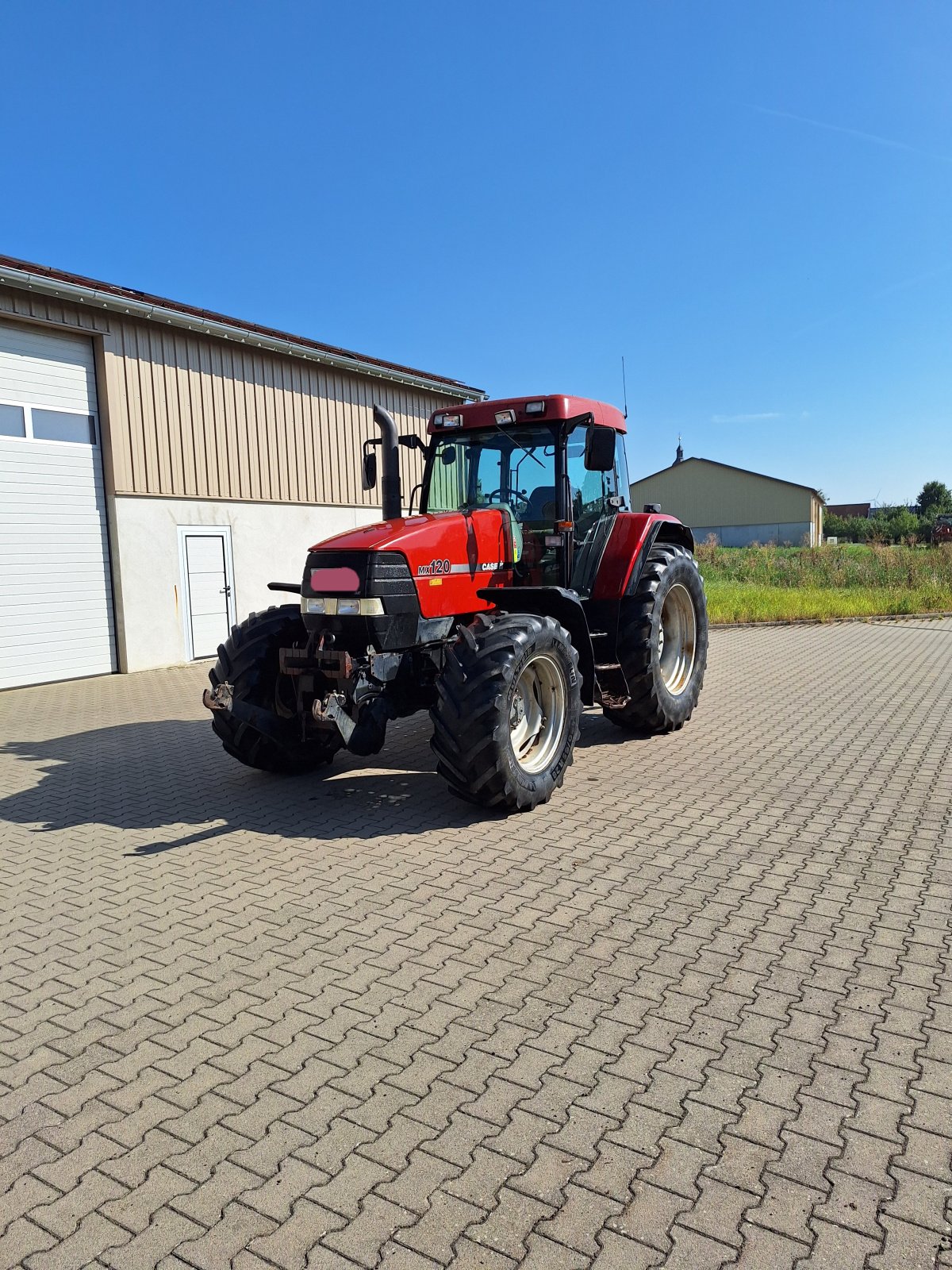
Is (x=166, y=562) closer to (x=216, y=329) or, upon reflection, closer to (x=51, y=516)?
(x=51, y=516)

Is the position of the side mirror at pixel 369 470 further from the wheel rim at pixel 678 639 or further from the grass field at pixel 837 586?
the grass field at pixel 837 586

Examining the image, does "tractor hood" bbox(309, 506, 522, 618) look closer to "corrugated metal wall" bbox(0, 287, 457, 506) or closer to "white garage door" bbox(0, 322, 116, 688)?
"white garage door" bbox(0, 322, 116, 688)

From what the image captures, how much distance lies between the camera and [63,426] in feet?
37.2

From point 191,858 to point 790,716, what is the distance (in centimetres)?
560

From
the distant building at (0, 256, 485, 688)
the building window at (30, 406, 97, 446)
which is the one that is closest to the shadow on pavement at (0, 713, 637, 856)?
the distant building at (0, 256, 485, 688)

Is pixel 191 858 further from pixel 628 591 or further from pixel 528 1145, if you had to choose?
pixel 628 591

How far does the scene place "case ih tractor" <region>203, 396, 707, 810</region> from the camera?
520 cm

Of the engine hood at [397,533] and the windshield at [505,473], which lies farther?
the windshield at [505,473]

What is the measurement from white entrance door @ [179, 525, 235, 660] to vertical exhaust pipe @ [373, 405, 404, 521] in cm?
675

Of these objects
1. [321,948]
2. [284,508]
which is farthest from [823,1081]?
[284,508]

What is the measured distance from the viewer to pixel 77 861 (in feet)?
16.1

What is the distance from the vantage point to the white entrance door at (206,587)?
12.7m

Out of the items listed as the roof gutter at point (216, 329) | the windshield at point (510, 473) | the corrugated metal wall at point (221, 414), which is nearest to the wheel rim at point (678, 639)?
the windshield at point (510, 473)

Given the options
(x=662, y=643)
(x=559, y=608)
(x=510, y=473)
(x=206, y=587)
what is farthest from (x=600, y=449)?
(x=206, y=587)
